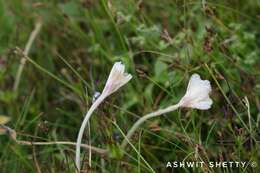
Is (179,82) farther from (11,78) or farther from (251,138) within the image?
(11,78)

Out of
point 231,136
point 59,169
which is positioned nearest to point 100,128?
point 59,169

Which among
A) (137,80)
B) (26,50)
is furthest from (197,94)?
(26,50)

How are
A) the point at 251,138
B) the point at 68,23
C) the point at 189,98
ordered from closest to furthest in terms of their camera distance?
the point at 189,98
the point at 251,138
the point at 68,23

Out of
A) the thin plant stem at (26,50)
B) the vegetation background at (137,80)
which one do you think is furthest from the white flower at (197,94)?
the thin plant stem at (26,50)

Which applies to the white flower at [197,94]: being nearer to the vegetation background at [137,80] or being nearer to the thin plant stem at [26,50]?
the vegetation background at [137,80]

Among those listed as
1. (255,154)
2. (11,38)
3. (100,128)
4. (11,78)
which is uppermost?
(11,38)

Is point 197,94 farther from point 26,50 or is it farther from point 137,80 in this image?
point 26,50

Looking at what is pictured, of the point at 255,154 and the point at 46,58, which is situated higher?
the point at 46,58
